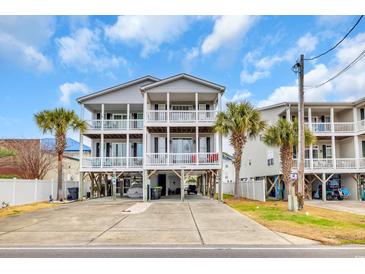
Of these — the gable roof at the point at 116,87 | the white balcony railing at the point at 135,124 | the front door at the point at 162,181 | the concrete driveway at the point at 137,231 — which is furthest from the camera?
the front door at the point at 162,181

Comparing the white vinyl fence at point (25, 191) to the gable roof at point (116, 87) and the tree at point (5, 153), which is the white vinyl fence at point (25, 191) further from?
the tree at point (5, 153)

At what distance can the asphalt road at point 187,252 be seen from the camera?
770 centimetres

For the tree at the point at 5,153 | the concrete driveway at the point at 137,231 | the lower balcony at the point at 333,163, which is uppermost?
the tree at the point at 5,153

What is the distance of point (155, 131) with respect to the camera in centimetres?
2773

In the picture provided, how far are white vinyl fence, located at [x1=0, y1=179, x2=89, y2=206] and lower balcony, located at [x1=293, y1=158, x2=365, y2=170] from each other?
18.5 meters

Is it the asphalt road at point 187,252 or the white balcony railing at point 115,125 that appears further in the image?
the white balcony railing at point 115,125

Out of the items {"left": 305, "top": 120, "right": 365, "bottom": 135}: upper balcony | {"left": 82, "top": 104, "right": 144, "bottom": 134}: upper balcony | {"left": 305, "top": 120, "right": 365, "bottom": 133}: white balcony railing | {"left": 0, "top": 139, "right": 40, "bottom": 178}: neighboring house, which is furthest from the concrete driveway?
{"left": 0, "top": 139, "right": 40, "bottom": 178}: neighboring house

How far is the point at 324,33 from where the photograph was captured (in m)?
14.0

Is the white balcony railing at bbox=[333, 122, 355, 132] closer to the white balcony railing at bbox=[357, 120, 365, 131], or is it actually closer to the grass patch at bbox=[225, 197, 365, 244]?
the white balcony railing at bbox=[357, 120, 365, 131]

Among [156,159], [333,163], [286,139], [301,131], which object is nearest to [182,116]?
[156,159]

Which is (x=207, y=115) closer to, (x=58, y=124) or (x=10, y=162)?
(x=58, y=124)

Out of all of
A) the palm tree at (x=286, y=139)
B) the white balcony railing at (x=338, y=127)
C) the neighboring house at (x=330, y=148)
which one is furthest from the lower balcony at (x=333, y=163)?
the palm tree at (x=286, y=139)

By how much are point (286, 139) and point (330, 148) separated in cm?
860

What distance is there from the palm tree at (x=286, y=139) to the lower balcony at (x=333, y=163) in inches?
130
